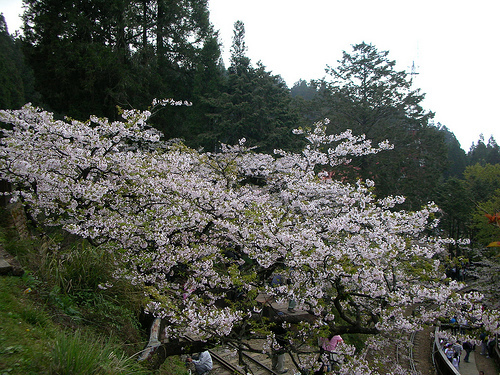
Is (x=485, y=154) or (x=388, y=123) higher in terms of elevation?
(x=485, y=154)

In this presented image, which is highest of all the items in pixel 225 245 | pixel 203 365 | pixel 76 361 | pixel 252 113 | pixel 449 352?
pixel 252 113

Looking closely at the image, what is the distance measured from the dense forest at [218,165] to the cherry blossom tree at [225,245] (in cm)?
5

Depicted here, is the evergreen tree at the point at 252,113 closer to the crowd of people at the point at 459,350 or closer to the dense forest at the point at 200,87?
the dense forest at the point at 200,87

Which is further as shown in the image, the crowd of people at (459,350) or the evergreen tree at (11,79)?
the evergreen tree at (11,79)

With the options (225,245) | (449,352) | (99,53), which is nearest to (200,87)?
(99,53)

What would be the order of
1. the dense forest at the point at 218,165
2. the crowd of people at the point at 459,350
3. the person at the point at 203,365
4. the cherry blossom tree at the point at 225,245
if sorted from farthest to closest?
1. the crowd of people at the point at 459,350
2. the person at the point at 203,365
3. the dense forest at the point at 218,165
4. the cherry blossom tree at the point at 225,245

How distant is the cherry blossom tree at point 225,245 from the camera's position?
5.33 metres

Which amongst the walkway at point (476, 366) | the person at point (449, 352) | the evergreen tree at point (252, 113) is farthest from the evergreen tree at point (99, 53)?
the walkway at point (476, 366)

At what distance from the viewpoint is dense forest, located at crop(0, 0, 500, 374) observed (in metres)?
5.92

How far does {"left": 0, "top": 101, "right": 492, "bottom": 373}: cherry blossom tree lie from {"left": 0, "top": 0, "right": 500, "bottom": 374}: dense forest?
0.17ft

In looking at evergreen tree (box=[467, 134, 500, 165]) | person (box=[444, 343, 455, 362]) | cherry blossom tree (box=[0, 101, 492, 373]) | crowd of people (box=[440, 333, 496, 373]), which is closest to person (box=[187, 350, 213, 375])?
cherry blossom tree (box=[0, 101, 492, 373])

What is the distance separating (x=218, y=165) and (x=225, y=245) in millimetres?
2700

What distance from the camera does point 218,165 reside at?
32.0ft

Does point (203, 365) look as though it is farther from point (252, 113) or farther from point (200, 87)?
point (200, 87)
